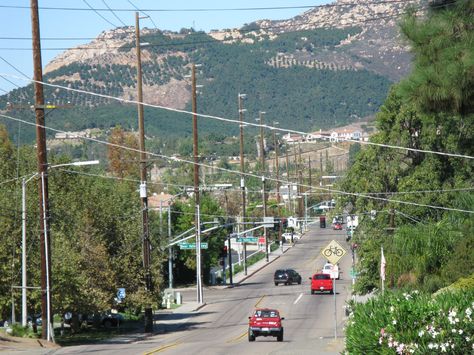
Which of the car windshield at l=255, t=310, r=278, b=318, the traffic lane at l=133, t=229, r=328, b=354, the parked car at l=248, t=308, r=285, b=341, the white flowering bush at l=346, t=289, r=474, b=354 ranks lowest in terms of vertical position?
the traffic lane at l=133, t=229, r=328, b=354

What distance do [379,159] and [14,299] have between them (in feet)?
76.6

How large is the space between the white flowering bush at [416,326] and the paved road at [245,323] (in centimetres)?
1588

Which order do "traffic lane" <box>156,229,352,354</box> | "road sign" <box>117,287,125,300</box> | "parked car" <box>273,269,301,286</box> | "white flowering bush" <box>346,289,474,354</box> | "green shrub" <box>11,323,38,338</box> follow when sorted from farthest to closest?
"parked car" <box>273,269,301,286</box> → "road sign" <box>117,287,125,300</box> → "green shrub" <box>11,323,38,338</box> → "traffic lane" <box>156,229,352,354</box> → "white flowering bush" <box>346,289,474,354</box>

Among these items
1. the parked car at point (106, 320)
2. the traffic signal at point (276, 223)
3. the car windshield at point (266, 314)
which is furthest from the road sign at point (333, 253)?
the traffic signal at point (276, 223)

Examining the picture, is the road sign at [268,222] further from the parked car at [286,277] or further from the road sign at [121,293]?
the road sign at [121,293]

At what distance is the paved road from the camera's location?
136 ft

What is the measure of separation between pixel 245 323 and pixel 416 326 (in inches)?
1509

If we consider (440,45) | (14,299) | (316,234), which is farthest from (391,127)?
(316,234)

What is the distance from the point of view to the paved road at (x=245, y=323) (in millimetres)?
41375

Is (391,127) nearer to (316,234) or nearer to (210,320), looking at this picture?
(210,320)

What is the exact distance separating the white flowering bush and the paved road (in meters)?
15.9

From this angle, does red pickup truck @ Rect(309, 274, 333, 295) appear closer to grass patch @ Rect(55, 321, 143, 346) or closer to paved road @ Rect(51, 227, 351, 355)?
paved road @ Rect(51, 227, 351, 355)

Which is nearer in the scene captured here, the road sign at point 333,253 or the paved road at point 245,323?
the road sign at point 333,253

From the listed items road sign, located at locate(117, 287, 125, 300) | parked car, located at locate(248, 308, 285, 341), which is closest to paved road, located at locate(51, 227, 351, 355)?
parked car, located at locate(248, 308, 285, 341)
